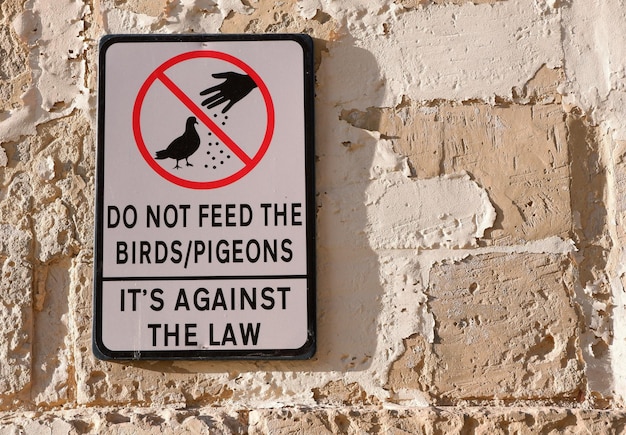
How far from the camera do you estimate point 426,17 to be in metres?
1.65

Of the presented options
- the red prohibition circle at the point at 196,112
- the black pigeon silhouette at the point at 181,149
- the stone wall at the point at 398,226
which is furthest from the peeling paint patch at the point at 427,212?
the black pigeon silhouette at the point at 181,149


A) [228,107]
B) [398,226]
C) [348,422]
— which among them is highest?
[228,107]

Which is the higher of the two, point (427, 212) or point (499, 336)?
point (427, 212)

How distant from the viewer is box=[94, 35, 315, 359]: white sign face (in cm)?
155

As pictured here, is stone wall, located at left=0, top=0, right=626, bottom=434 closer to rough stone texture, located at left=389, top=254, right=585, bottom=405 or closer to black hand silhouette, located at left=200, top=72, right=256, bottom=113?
rough stone texture, located at left=389, top=254, right=585, bottom=405

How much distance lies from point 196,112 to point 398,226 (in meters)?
0.51

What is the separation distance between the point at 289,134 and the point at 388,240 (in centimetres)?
32

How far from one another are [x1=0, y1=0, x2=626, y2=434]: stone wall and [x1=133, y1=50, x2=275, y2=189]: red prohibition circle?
0.08m

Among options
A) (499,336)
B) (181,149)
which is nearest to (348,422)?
(499,336)

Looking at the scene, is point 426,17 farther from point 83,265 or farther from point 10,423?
point 10,423

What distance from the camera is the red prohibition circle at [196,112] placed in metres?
1.59

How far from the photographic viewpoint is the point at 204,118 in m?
1.60

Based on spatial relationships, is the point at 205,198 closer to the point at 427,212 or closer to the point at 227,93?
the point at 227,93

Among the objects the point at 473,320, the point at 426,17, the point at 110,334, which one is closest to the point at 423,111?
the point at 426,17
